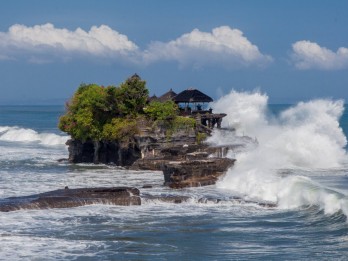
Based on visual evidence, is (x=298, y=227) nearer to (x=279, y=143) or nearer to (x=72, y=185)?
(x=72, y=185)

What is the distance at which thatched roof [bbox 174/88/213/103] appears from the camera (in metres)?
52.9

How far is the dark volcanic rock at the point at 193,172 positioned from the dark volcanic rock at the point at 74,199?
14.2ft

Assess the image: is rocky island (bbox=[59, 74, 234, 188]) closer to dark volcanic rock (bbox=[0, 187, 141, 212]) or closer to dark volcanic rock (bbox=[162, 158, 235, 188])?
dark volcanic rock (bbox=[162, 158, 235, 188])

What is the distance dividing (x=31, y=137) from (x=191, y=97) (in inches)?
1517

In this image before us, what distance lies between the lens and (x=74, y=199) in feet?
93.2

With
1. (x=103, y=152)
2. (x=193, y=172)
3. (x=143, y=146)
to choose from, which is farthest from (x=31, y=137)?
(x=193, y=172)

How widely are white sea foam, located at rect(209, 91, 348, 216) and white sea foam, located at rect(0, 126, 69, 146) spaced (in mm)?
23404

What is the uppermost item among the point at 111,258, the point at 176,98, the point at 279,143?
the point at 176,98

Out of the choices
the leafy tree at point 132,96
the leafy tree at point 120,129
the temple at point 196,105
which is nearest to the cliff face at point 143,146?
the leafy tree at point 120,129

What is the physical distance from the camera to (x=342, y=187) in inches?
1336

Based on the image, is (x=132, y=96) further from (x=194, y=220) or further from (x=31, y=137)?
(x=31, y=137)

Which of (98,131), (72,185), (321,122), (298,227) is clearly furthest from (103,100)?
(298,227)

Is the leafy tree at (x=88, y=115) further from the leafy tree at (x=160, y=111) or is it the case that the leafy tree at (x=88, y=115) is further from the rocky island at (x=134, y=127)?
the leafy tree at (x=160, y=111)

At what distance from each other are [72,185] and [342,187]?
1397 centimetres
